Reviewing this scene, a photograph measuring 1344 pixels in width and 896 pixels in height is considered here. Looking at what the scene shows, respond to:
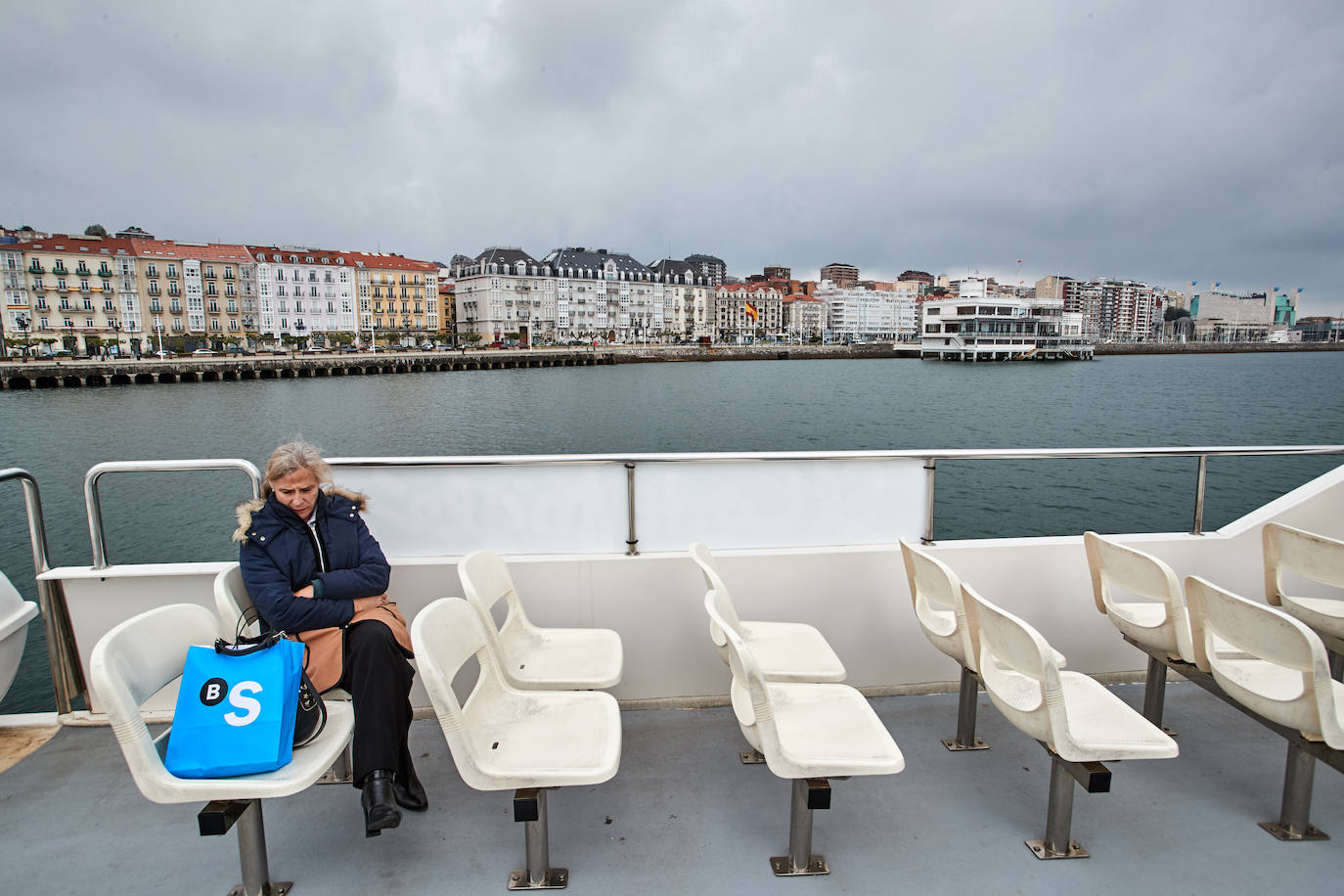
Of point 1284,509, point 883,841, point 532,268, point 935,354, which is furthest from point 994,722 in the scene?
point 532,268

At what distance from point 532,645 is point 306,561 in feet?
2.94

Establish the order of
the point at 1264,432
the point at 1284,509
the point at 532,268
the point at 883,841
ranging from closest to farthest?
the point at 883,841 < the point at 1284,509 < the point at 1264,432 < the point at 532,268

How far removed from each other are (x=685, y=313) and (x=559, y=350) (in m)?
45.2

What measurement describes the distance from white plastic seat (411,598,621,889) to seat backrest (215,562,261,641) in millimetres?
799

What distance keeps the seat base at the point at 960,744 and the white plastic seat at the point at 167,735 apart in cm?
226

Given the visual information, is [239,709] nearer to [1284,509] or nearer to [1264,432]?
[1284,509]

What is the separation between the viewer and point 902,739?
2.89 metres

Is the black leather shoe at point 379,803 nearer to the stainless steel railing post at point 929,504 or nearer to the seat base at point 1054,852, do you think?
the seat base at point 1054,852

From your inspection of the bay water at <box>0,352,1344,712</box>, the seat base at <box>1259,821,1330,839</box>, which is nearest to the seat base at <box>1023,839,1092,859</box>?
the seat base at <box>1259,821,1330,839</box>

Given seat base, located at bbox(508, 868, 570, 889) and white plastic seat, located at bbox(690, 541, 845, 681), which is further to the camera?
white plastic seat, located at bbox(690, 541, 845, 681)

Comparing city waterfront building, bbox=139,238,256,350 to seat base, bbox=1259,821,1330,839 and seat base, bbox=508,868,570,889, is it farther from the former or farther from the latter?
seat base, bbox=1259,821,1330,839

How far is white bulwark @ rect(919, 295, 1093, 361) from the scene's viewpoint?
92688 millimetres

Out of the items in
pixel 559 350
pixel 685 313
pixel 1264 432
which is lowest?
pixel 1264 432

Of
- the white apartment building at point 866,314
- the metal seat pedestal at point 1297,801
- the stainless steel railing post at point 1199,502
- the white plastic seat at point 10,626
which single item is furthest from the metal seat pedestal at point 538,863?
the white apartment building at point 866,314
